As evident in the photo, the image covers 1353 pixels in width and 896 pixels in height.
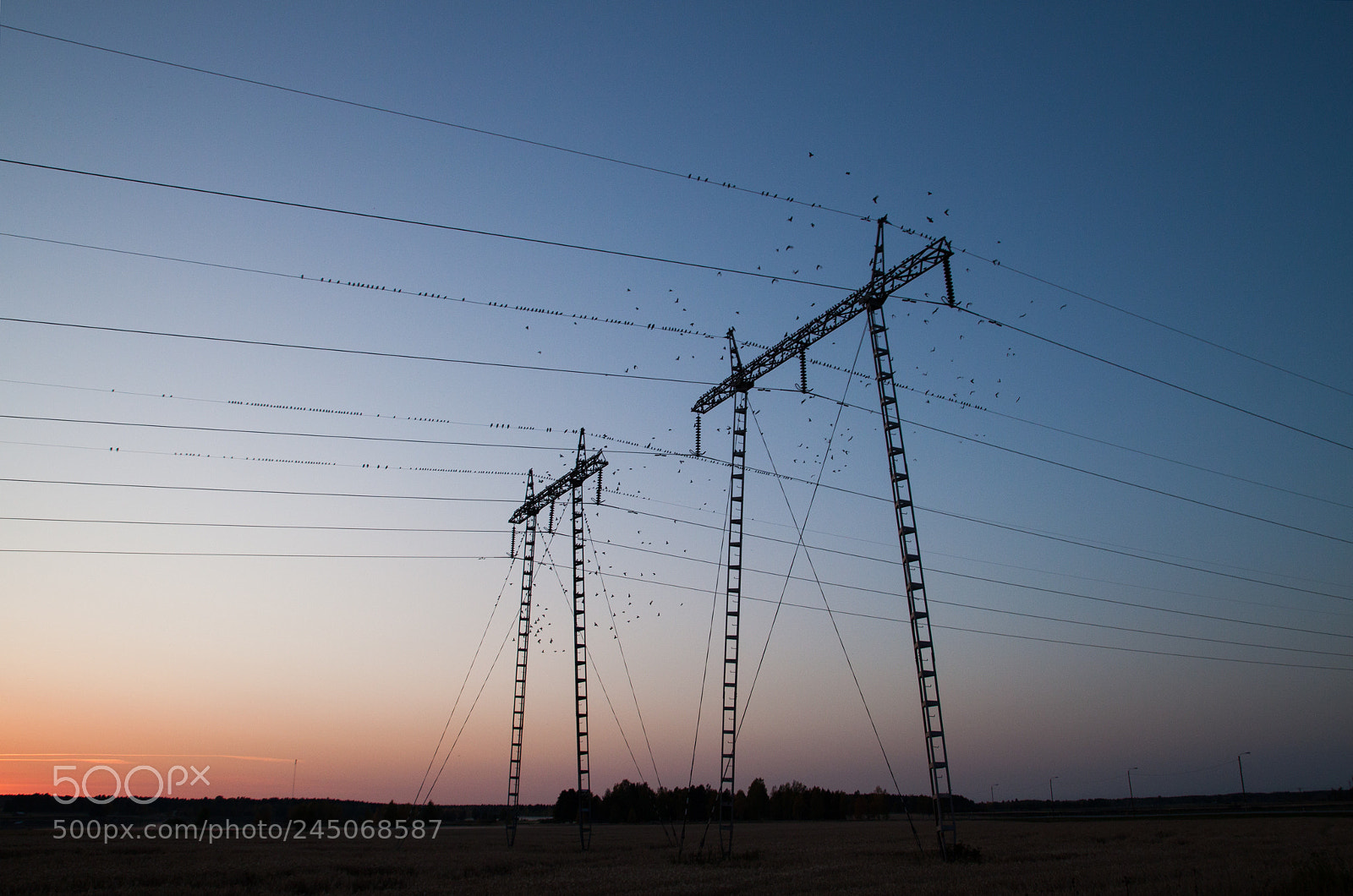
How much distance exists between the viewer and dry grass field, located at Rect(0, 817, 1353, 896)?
75.5 feet

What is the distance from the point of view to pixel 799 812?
156500 mm

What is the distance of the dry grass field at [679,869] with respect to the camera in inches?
906

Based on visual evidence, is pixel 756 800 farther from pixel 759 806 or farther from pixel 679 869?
pixel 679 869

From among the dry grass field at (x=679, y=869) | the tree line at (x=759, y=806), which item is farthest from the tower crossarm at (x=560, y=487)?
the tree line at (x=759, y=806)

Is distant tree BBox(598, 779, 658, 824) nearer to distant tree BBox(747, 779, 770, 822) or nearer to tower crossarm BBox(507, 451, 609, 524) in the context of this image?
distant tree BBox(747, 779, 770, 822)

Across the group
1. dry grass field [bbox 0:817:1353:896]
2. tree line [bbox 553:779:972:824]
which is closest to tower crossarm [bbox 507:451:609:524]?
dry grass field [bbox 0:817:1353:896]

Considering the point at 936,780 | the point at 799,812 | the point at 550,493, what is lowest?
the point at 799,812

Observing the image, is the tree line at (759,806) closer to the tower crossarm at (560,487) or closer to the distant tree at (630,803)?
the distant tree at (630,803)

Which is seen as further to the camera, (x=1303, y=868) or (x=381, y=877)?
(x=381, y=877)

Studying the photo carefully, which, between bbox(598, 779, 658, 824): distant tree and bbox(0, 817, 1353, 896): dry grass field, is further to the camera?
bbox(598, 779, 658, 824): distant tree

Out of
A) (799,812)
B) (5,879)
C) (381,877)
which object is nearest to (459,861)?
(381,877)

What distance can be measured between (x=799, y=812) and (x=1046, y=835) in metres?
112

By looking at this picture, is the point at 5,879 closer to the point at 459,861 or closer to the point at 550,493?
the point at 459,861

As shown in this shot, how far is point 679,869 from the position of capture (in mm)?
29266
